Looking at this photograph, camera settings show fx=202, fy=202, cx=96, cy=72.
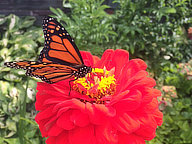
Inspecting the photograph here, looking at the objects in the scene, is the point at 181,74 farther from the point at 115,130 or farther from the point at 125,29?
the point at 115,130

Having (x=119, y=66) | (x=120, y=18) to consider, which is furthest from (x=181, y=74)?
(x=119, y=66)

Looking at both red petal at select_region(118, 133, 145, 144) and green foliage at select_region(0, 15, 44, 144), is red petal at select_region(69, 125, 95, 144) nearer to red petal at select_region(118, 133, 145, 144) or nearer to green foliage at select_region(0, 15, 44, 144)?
red petal at select_region(118, 133, 145, 144)

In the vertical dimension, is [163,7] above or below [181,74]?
above

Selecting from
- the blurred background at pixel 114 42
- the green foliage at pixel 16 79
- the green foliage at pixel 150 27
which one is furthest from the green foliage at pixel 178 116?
the green foliage at pixel 16 79

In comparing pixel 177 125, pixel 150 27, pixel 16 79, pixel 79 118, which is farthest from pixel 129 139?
pixel 150 27

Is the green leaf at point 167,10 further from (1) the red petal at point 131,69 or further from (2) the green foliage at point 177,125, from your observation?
(1) the red petal at point 131,69

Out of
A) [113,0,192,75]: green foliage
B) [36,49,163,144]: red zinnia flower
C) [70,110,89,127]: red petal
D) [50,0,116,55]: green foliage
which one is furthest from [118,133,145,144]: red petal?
[113,0,192,75]: green foliage

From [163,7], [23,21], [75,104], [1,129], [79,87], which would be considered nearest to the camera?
[75,104]

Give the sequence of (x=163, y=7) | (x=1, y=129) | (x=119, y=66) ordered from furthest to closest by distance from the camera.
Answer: (x=163, y=7) → (x=1, y=129) → (x=119, y=66)
